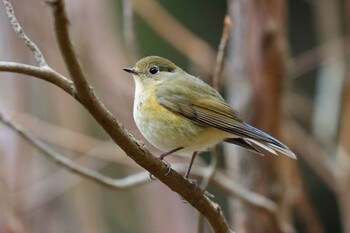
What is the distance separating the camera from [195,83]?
211 centimetres

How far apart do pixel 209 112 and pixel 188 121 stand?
0.09 metres

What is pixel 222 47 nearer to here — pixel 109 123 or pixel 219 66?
pixel 219 66

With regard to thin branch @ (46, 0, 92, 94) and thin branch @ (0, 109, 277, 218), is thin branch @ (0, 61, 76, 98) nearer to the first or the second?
thin branch @ (46, 0, 92, 94)

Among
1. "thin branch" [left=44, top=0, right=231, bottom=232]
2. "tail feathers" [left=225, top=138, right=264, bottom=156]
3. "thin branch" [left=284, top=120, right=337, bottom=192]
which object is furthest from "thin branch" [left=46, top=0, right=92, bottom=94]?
"thin branch" [left=284, top=120, right=337, bottom=192]

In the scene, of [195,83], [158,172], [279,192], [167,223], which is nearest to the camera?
[158,172]

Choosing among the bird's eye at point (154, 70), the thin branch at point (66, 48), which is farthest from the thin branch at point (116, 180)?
the thin branch at point (66, 48)

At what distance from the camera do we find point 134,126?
11.0 feet

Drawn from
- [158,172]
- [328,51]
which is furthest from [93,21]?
[158,172]

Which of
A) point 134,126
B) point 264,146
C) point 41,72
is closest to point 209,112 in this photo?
point 264,146

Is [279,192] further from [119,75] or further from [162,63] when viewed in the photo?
[119,75]

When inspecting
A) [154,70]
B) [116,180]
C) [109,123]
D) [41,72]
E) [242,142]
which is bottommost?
[116,180]

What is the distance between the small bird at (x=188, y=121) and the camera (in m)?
1.85

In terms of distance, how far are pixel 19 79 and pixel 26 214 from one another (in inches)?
27.4

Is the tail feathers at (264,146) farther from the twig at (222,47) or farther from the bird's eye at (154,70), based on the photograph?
the bird's eye at (154,70)
